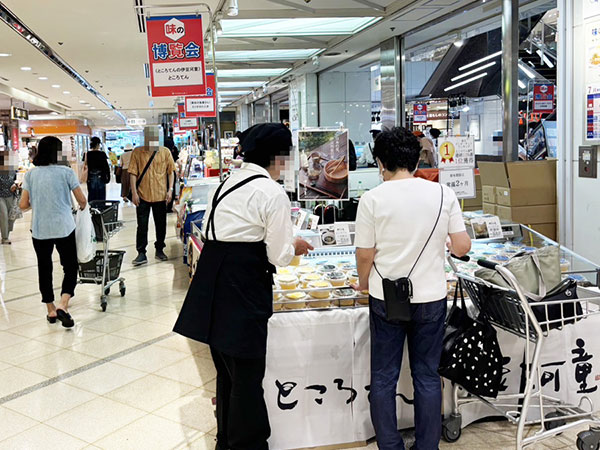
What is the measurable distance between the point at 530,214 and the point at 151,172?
16.1 ft

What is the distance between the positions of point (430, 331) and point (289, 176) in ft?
3.09

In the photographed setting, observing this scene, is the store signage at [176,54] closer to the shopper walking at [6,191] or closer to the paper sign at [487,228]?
the paper sign at [487,228]

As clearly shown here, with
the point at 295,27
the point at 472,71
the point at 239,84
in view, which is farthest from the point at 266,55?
the point at 472,71

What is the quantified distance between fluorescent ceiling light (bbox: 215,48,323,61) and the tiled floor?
21.4 ft

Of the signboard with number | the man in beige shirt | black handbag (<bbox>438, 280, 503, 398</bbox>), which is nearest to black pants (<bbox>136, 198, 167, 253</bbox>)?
the man in beige shirt

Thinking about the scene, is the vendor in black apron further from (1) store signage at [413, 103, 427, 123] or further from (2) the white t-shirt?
(1) store signage at [413, 103, 427, 123]

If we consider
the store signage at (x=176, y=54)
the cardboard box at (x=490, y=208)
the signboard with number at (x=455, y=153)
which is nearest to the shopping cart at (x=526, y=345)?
the signboard with number at (x=455, y=153)

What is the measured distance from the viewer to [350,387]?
2.91 meters

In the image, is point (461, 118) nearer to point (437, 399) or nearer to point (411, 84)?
point (411, 84)

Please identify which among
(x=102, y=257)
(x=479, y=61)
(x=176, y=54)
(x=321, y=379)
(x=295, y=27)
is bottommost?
(x=321, y=379)

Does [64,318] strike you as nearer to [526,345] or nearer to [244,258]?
[244,258]

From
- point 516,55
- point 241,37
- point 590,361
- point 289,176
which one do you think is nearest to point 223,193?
point 289,176

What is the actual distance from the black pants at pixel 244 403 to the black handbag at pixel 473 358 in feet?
2.78

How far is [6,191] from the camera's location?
31.8 ft
